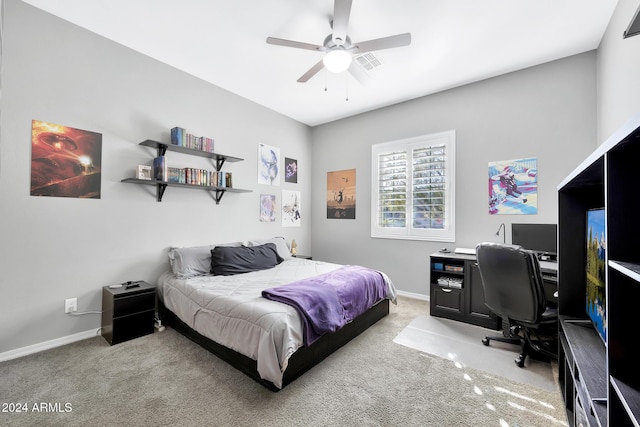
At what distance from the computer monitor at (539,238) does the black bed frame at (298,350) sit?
1.81 metres

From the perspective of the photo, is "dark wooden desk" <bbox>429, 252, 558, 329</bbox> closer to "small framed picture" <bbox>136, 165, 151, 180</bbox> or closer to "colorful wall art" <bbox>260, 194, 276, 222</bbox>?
"colorful wall art" <bbox>260, 194, 276, 222</bbox>

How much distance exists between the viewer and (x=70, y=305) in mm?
2561

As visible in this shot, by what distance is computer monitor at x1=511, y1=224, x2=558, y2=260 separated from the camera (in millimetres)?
2848

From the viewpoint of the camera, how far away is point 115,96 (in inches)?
113

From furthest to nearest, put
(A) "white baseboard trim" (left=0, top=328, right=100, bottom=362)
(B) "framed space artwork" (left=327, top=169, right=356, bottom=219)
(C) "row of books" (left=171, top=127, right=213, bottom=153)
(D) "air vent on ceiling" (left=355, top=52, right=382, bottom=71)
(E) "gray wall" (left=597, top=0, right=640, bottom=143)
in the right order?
(B) "framed space artwork" (left=327, top=169, right=356, bottom=219) → (C) "row of books" (left=171, top=127, right=213, bottom=153) → (D) "air vent on ceiling" (left=355, top=52, right=382, bottom=71) → (A) "white baseboard trim" (left=0, top=328, right=100, bottom=362) → (E) "gray wall" (left=597, top=0, right=640, bottom=143)

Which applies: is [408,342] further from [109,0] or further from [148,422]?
[109,0]

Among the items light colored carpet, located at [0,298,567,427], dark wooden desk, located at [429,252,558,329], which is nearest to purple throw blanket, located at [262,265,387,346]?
light colored carpet, located at [0,298,567,427]

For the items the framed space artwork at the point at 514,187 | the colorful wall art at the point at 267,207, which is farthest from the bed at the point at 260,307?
the framed space artwork at the point at 514,187

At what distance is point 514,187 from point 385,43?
2417mm

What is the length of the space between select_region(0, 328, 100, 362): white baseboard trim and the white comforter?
699 mm

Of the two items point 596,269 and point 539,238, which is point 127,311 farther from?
point 539,238

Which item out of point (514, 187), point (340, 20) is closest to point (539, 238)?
point (514, 187)

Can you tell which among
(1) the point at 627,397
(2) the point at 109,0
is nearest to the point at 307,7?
(2) the point at 109,0

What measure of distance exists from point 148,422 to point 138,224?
2098 millimetres
